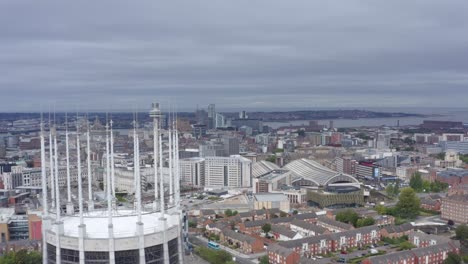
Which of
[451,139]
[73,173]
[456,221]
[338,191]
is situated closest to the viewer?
[456,221]

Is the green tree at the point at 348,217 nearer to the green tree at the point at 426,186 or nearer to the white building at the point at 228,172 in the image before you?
the green tree at the point at 426,186

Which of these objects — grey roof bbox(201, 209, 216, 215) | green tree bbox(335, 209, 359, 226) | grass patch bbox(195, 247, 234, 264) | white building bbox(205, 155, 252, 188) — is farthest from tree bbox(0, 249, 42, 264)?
white building bbox(205, 155, 252, 188)

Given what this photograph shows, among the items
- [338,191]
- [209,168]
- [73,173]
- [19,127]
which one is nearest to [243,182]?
[209,168]

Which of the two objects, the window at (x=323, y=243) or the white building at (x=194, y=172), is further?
the white building at (x=194, y=172)

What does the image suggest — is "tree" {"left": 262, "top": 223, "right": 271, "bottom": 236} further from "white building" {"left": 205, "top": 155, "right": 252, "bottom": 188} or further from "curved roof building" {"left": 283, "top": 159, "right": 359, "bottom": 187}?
"white building" {"left": 205, "top": 155, "right": 252, "bottom": 188}

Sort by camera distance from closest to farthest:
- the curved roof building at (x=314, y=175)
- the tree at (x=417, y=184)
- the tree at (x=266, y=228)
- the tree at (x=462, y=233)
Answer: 1. the tree at (x=462, y=233)
2. the tree at (x=266, y=228)
3. the curved roof building at (x=314, y=175)
4. the tree at (x=417, y=184)

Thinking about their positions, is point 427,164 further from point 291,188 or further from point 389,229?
point 389,229

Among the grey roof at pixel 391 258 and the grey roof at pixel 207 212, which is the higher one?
the grey roof at pixel 391 258

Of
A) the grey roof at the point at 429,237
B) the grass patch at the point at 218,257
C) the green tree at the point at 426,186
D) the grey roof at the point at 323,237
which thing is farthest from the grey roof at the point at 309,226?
the green tree at the point at 426,186
